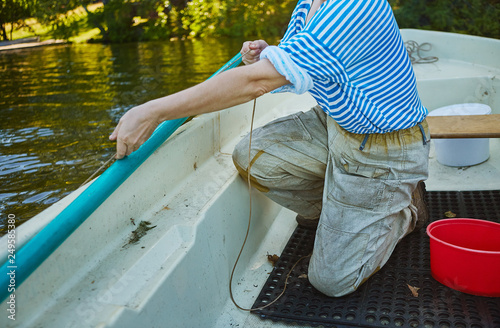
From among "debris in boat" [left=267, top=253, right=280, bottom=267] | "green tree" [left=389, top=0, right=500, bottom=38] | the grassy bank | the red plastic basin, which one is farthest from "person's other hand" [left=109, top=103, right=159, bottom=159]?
the grassy bank

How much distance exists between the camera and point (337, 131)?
5.67ft

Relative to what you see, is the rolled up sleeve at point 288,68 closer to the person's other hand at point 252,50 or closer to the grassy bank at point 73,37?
the person's other hand at point 252,50

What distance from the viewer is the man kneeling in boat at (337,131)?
132 centimetres

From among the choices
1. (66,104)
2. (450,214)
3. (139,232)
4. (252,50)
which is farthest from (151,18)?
(139,232)

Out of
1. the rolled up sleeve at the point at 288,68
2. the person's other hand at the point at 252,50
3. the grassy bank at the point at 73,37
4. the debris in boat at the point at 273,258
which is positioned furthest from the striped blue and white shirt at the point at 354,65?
the grassy bank at the point at 73,37

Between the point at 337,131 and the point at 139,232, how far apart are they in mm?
771

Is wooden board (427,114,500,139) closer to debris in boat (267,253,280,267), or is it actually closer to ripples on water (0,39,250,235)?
debris in boat (267,253,280,267)

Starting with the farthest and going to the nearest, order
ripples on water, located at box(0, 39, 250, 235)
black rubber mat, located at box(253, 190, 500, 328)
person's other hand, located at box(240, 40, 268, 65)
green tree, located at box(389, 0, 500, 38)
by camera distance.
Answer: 1. green tree, located at box(389, 0, 500, 38)
2. ripples on water, located at box(0, 39, 250, 235)
3. person's other hand, located at box(240, 40, 268, 65)
4. black rubber mat, located at box(253, 190, 500, 328)

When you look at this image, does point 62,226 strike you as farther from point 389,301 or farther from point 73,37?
point 73,37

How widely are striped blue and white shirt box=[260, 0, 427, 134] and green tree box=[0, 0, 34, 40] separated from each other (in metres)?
12.1

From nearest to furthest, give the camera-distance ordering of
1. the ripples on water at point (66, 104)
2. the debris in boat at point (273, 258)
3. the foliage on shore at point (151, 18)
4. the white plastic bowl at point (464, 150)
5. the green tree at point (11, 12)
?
the debris in boat at point (273, 258), the white plastic bowl at point (464, 150), the ripples on water at point (66, 104), the green tree at point (11, 12), the foliage on shore at point (151, 18)

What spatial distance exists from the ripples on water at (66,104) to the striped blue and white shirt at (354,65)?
1.74 metres

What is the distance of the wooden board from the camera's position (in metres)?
2.04

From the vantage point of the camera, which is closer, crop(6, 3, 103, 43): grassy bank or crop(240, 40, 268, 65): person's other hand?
crop(240, 40, 268, 65): person's other hand
